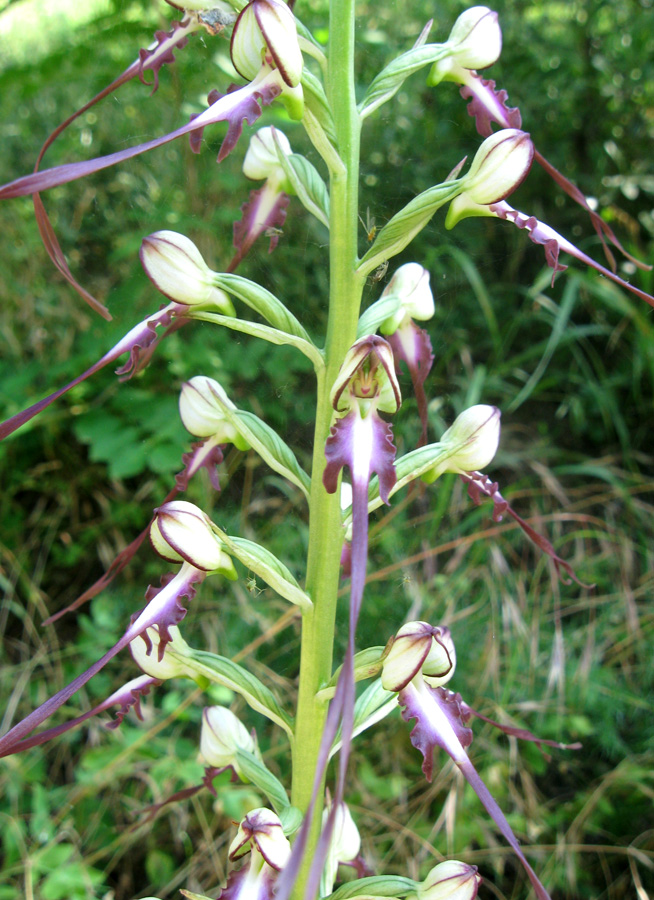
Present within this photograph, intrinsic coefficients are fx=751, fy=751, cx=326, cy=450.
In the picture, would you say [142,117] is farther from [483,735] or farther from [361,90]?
[483,735]

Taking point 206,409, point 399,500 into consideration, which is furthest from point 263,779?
point 399,500

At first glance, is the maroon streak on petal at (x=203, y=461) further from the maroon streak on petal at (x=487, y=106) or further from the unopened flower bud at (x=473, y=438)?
the maroon streak on petal at (x=487, y=106)

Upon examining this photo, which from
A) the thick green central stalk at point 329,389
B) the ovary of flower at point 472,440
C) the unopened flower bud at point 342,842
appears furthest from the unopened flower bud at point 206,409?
the unopened flower bud at point 342,842

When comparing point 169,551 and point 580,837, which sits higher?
point 169,551

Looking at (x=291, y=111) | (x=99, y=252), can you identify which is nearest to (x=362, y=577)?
(x=291, y=111)

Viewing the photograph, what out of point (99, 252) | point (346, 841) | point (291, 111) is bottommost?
point (346, 841)

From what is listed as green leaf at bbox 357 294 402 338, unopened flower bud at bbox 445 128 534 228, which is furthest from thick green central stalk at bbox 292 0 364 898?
unopened flower bud at bbox 445 128 534 228
